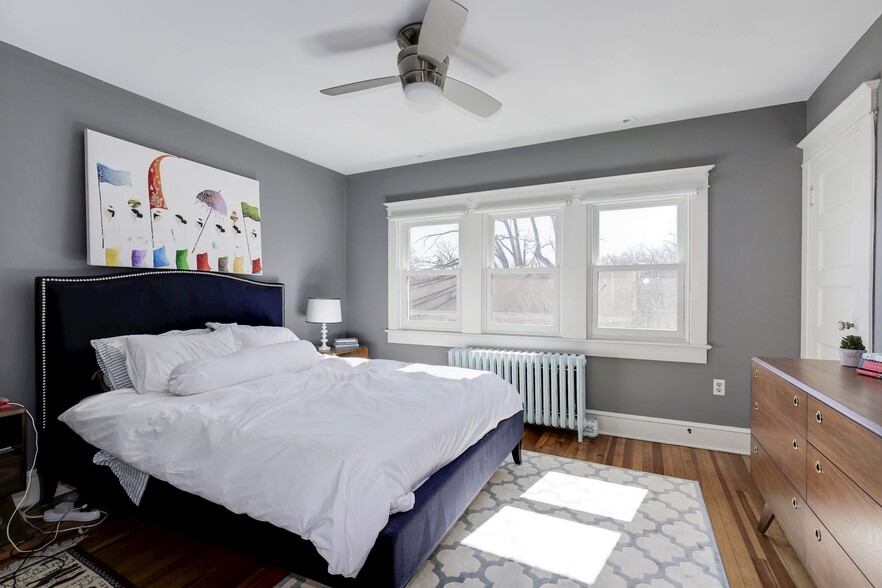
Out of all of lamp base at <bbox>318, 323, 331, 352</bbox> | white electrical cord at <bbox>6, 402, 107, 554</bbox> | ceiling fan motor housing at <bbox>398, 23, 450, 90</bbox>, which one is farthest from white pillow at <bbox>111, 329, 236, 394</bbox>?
ceiling fan motor housing at <bbox>398, 23, 450, 90</bbox>

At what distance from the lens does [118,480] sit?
2080 millimetres

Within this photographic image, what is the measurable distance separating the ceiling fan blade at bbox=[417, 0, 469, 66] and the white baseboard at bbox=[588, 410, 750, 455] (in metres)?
3.00

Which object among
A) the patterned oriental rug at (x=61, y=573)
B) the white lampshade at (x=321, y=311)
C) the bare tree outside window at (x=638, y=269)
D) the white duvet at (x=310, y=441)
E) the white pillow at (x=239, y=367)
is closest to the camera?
the white duvet at (x=310, y=441)

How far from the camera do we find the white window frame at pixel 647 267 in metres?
3.37

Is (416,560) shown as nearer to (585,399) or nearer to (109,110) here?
(585,399)

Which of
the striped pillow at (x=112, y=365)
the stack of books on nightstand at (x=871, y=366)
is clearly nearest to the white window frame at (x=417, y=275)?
the striped pillow at (x=112, y=365)

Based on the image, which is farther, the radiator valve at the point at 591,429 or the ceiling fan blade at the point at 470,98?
the radiator valve at the point at 591,429

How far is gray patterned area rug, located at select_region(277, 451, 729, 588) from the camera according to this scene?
1.81 m

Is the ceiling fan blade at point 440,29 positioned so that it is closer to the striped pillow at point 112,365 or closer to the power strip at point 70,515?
the striped pillow at point 112,365

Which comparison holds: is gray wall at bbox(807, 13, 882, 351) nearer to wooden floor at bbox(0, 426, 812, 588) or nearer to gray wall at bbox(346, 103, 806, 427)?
gray wall at bbox(346, 103, 806, 427)

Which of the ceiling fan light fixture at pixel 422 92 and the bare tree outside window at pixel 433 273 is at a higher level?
the ceiling fan light fixture at pixel 422 92

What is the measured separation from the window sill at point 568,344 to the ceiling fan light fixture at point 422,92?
237 centimetres

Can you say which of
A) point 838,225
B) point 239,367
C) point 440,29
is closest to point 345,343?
point 239,367

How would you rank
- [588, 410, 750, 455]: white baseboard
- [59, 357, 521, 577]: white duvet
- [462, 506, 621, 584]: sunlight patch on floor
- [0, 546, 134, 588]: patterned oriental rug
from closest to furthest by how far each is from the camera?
[59, 357, 521, 577]: white duvet → [0, 546, 134, 588]: patterned oriental rug → [462, 506, 621, 584]: sunlight patch on floor → [588, 410, 750, 455]: white baseboard
